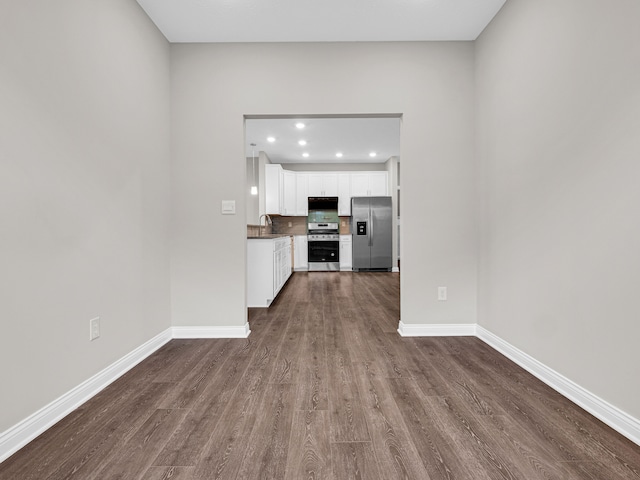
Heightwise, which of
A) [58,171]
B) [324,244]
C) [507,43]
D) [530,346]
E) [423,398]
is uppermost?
[507,43]

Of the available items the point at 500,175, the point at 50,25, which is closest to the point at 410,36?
the point at 500,175

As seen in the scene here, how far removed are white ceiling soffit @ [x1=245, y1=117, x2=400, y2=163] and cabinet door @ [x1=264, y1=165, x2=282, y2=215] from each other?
346 mm

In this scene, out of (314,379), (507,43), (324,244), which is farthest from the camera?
(324,244)

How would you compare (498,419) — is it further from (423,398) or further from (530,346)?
(530,346)

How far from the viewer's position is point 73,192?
5.24 feet

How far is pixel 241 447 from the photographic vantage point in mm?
1277

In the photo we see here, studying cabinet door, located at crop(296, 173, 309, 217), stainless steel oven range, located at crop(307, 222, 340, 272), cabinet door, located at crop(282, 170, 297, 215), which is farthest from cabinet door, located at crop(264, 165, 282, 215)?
stainless steel oven range, located at crop(307, 222, 340, 272)

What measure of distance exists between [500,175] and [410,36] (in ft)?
4.62

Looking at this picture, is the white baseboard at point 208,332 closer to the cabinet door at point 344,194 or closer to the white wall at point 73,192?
the white wall at point 73,192

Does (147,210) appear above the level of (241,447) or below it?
above

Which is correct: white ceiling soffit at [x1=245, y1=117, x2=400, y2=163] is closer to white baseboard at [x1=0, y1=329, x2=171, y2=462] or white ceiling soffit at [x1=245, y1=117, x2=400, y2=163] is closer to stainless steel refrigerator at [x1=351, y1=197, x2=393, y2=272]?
stainless steel refrigerator at [x1=351, y1=197, x2=393, y2=272]

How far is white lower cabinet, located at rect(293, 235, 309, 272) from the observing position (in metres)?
7.11

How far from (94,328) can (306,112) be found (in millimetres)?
2206

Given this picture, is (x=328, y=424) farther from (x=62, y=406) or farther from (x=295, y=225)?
(x=295, y=225)
